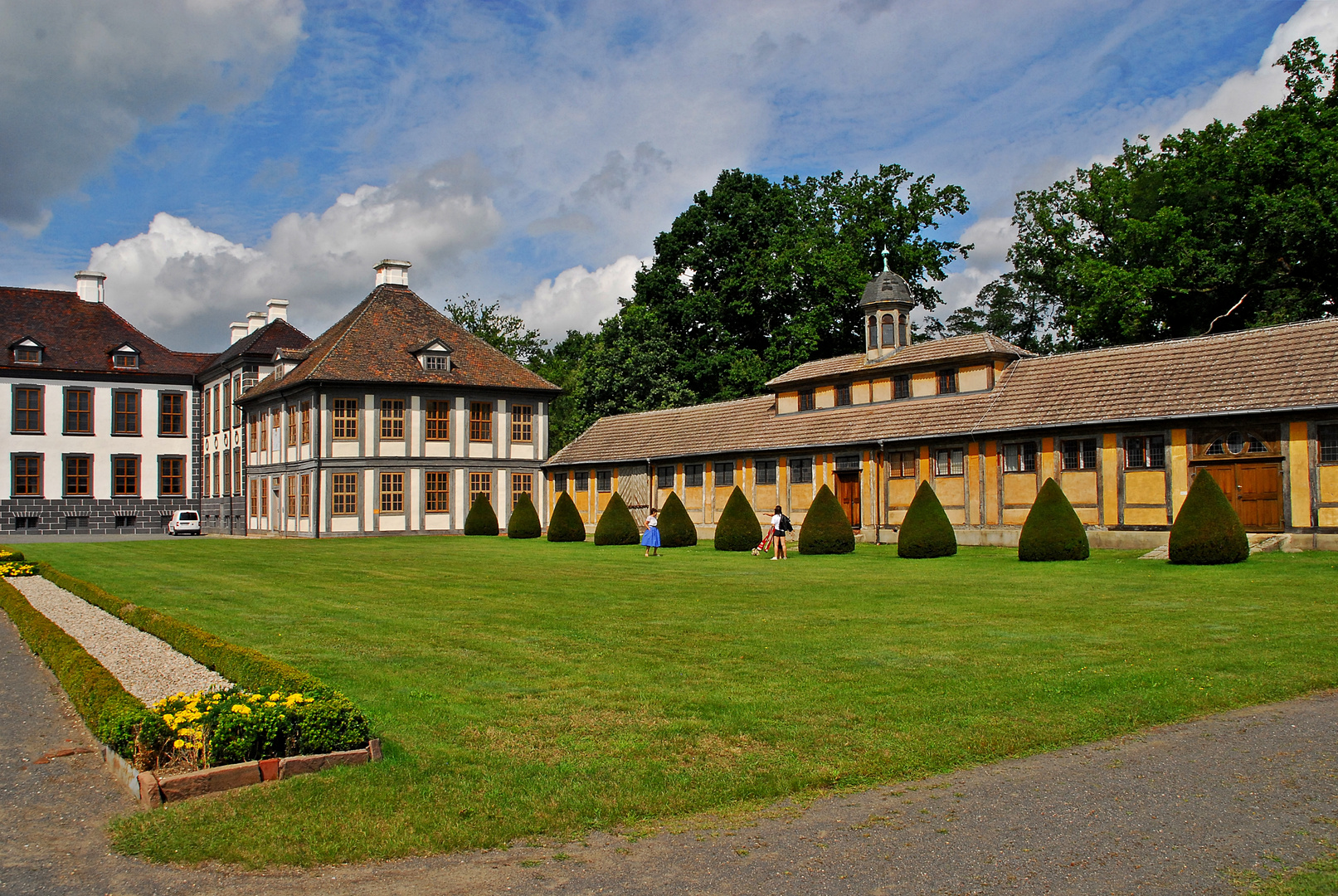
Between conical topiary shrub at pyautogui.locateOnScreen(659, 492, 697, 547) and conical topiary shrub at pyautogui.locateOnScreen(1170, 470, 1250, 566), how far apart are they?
17.1m

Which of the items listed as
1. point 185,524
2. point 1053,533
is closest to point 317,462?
point 185,524

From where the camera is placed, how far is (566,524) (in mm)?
39500

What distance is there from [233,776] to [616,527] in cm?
3025

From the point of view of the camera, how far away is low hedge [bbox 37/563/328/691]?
856 cm

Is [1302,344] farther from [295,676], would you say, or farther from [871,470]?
[295,676]

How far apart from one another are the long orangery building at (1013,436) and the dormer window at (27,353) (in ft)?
103

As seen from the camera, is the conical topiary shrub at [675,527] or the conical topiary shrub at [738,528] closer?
the conical topiary shrub at [738,528]

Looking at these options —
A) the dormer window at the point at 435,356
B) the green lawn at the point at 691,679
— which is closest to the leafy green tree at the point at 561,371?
the dormer window at the point at 435,356

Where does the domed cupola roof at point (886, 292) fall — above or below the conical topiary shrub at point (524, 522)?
above

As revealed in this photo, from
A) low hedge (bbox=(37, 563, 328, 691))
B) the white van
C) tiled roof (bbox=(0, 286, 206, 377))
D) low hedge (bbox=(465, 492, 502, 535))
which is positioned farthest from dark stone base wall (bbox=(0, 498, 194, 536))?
low hedge (bbox=(37, 563, 328, 691))

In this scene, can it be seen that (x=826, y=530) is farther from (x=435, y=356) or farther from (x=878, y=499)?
(x=435, y=356)

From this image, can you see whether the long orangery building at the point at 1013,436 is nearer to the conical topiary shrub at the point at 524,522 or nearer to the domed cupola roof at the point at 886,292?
the domed cupola roof at the point at 886,292

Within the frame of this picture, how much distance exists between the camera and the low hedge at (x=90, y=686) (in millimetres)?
7336

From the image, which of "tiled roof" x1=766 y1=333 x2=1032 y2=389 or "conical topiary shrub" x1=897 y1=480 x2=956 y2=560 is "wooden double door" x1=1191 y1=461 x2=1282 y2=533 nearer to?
"conical topiary shrub" x1=897 y1=480 x2=956 y2=560
